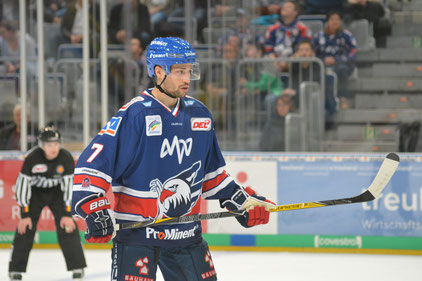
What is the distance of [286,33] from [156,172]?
12.4ft

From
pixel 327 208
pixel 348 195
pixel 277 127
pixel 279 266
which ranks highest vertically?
pixel 277 127

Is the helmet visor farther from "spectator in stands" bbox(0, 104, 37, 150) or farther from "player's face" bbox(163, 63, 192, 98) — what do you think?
"spectator in stands" bbox(0, 104, 37, 150)

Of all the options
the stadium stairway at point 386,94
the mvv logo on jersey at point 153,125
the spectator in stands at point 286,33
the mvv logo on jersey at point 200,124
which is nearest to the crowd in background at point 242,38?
the spectator in stands at point 286,33

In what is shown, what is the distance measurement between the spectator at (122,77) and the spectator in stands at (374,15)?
1.68 metres

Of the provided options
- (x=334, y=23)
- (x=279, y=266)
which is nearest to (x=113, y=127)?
(x=279, y=266)

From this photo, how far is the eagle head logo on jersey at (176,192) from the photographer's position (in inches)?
97.0

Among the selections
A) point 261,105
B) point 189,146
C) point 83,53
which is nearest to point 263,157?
point 261,105

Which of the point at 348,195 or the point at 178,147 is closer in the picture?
the point at 178,147

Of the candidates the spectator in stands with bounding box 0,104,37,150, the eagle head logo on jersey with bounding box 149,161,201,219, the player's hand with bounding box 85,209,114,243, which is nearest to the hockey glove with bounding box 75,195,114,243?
the player's hand with bounding box 85,209,114,243

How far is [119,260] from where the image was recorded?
2.45 meters

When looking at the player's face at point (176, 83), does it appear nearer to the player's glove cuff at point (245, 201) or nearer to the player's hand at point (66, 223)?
the player's glove cuff at point (245, 201)

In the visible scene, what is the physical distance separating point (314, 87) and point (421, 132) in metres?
0.88

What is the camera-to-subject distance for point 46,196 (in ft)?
15.6

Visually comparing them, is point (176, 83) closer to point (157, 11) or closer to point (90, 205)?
point (90, 205)
